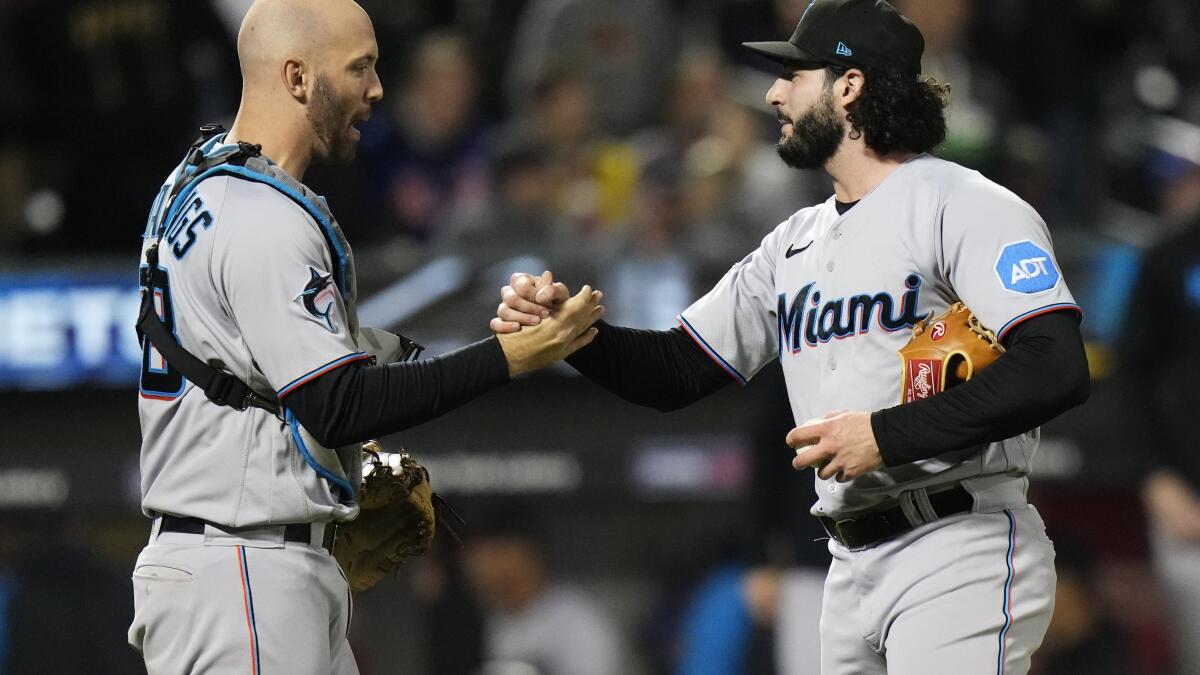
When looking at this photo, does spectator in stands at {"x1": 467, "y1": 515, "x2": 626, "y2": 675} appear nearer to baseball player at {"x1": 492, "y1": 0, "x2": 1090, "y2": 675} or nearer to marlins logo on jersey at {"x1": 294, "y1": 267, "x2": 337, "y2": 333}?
baseball player at {"x1": 492, "y1": 0, "x2": 1090, "y2": 675}

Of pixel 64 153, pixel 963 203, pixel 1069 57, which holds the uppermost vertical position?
pixel 963 203

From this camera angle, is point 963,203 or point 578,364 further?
point 578,364

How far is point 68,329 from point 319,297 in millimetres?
4773

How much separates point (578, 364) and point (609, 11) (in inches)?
190

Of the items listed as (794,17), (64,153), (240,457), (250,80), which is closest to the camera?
(240,457)

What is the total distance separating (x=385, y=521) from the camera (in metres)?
3.42

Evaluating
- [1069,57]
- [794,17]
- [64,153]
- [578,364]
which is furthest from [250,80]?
[1069,57]

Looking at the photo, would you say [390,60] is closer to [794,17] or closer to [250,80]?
Answer: [794,17]

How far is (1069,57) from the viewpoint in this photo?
328 inches

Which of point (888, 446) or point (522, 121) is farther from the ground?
point (888, 446)

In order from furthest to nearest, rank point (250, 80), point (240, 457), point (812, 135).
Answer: point (812, 135)
point (250, 80)
point (240, 457)

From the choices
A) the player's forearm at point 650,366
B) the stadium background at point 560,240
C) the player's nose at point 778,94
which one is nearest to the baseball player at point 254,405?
the player's forearm at point 650,366

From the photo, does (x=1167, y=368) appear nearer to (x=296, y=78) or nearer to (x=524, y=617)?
(x=524, y=617)

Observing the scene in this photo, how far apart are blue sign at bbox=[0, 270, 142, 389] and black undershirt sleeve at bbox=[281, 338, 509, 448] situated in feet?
14.9
